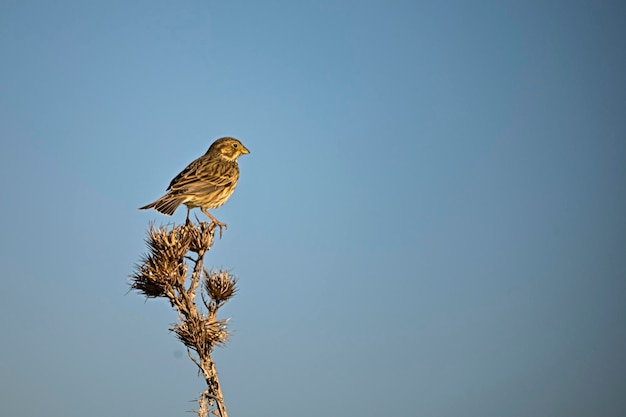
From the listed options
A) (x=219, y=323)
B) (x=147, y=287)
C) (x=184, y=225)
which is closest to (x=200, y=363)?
(x=219, y=323)

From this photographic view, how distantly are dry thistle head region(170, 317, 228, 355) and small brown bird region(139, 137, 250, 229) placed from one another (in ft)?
14.2

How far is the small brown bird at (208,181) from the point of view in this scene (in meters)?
9.65

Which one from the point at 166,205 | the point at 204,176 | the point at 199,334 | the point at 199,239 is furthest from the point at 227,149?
the point at 199,334

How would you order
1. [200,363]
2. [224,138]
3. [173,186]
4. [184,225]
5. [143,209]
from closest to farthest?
[200,363]
[184,225]
[143,209]
[173,186]
[224,138]

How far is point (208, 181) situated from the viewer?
34.5 ft

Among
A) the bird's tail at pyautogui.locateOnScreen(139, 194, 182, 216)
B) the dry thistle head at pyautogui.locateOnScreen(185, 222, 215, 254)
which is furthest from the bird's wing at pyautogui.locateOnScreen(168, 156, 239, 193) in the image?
the dry thistle head at pyautogui.locateOnScreen(185, 222, 215, 254)

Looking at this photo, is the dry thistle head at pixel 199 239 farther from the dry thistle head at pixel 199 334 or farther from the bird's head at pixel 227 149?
the bird's head at pixel 227 149

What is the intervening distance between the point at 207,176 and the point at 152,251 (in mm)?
5416

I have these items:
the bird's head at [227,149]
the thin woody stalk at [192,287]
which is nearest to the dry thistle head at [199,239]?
the thin woody stalk at [192,287]

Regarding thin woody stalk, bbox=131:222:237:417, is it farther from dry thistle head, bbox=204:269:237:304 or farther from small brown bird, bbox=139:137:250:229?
small brown bird, bbox=139:137:250:229

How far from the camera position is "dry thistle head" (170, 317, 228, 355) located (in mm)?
4816

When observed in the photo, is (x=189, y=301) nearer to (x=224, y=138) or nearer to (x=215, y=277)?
(x=215, y=277)

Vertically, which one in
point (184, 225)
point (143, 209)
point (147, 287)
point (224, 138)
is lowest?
point (147, 287)

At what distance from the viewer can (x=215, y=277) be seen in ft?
17.5
